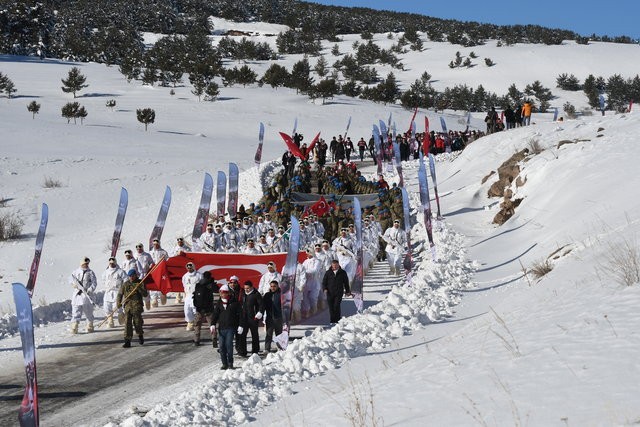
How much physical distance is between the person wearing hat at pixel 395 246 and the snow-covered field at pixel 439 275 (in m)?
1.17

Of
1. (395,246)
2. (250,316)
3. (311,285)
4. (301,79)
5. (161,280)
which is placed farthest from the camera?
(301,79)

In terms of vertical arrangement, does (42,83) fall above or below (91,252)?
above

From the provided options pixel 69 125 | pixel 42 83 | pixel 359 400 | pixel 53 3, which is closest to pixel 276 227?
pixel 359 400

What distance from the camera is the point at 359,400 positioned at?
710 centimetres

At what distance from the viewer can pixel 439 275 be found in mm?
17891

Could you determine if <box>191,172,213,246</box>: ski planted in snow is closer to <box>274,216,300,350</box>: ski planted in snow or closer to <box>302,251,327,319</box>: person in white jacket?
<box>302,251,327,319</box>: person in white jacket

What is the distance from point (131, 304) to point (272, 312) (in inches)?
112

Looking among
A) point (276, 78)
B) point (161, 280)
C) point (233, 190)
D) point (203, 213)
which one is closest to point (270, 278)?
point (161, 280)

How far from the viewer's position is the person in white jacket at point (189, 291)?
15367 mm

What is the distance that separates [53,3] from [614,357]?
16416 cm

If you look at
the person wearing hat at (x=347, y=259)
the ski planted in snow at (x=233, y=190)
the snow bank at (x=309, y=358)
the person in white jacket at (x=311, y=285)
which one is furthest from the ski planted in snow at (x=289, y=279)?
the ski planted in snow at (x=233, y=190)

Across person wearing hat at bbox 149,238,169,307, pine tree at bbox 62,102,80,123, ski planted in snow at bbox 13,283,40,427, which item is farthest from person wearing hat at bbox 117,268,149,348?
pine tree at bbox 62,102,80,123

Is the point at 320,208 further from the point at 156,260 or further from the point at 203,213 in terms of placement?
the point at 156,260

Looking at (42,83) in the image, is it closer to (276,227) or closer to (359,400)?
(276,227)
